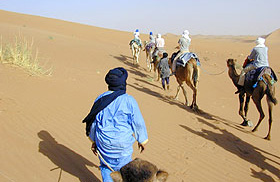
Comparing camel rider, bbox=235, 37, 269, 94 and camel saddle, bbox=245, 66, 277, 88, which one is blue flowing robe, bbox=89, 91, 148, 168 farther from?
camel rider, bbox=235, 37, 269, 94

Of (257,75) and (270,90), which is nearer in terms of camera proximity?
(270,90)

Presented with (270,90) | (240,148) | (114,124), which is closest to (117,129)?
(114,124)

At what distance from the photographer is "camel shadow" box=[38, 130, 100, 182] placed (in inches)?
173

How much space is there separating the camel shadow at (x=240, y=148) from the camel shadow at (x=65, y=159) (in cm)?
338

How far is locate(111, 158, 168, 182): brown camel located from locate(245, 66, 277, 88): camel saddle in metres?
6.06

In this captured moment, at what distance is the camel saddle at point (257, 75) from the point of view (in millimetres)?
6793

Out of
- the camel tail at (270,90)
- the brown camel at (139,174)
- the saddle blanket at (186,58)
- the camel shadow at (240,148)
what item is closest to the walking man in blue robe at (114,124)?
the brown camel at (139,174)

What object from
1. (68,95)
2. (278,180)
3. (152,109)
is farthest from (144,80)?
(278,180)

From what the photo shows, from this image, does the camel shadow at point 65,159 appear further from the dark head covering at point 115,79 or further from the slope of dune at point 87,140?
the dark head covering at point 115,79

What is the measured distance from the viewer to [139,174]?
160cm

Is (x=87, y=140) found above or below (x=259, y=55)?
below

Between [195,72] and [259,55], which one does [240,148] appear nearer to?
[259,55]

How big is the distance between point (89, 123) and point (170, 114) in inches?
217

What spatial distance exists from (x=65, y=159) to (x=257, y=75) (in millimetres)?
5507
